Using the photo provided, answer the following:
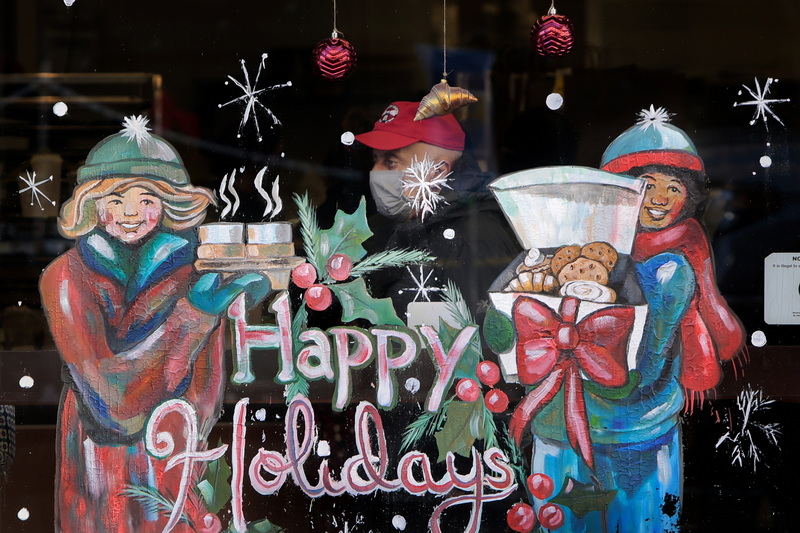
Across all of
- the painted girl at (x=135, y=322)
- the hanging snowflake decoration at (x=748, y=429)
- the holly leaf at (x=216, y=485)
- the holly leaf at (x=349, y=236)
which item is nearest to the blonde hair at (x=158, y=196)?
the painted girl at (x=135, y=322)

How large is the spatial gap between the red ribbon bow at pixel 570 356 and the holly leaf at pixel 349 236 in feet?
2.57

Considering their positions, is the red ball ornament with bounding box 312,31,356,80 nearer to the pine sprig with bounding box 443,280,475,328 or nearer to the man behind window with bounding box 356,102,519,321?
the man behind window with bounding box 356,102,519,321

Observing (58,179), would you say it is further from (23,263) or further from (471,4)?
(471,4)

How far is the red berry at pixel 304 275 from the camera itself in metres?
3.27

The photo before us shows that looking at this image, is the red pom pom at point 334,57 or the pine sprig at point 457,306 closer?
the red pom pom at point 334,57

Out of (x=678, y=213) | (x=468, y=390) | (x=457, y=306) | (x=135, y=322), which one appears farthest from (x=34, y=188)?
(x=678, y=213)

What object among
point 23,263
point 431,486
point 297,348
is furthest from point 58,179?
point 431,486

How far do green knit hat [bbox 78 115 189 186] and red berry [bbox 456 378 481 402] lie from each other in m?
1.58

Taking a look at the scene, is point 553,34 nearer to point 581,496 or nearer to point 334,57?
point 334,57

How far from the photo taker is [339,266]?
3.26m

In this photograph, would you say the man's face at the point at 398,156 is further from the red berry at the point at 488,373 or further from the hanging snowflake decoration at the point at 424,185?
the red berry at the point at 488,373

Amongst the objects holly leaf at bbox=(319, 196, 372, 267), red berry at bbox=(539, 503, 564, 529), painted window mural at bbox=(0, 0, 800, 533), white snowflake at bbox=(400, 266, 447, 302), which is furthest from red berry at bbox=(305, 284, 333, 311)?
red berry at bbox=(539, 503, 564, 529)

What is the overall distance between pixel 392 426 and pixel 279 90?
5.30 ft

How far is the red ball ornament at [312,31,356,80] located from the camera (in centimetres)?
317
